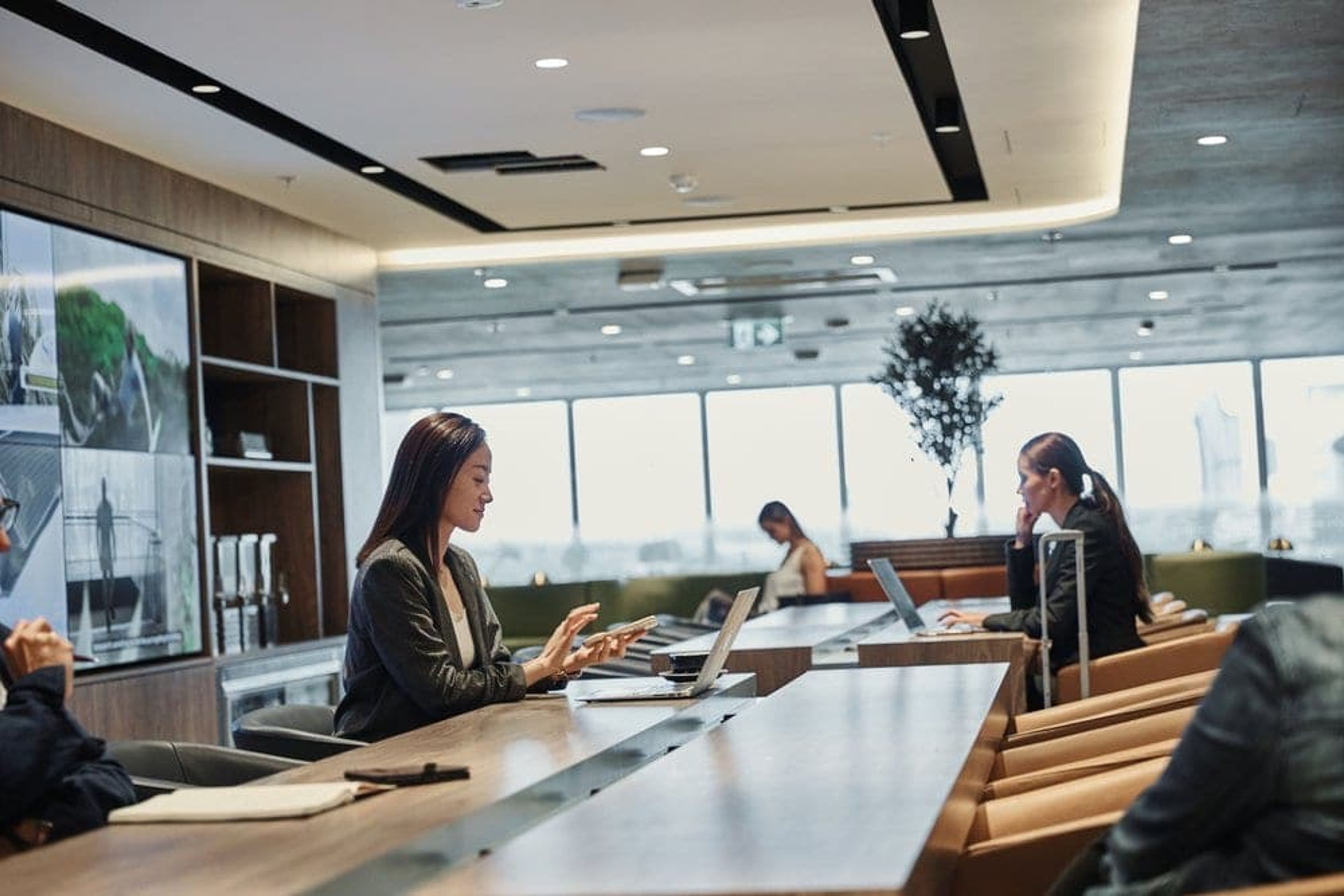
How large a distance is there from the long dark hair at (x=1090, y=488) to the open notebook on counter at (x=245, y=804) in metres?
3.43

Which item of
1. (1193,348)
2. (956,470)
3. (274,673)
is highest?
(1193,348)

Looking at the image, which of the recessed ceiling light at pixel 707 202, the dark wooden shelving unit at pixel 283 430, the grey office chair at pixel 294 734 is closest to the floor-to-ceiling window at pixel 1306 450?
the recessed ceiling light at pixel 707 202

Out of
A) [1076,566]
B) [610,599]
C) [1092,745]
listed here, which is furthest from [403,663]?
[610,599]

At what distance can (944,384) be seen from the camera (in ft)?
37.1

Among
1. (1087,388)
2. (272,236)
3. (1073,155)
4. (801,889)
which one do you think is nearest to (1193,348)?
(1087,388)

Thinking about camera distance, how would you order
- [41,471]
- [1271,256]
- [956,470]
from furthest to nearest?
[1271,256]
[956,470]
[41,471]

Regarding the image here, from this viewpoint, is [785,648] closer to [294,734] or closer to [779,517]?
[294,734]

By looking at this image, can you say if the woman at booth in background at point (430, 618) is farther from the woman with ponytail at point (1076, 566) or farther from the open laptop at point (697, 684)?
the woman with ponytail at point (1076, 566)

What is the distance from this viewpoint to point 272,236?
855cm

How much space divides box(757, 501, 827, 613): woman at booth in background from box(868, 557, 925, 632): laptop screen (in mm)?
4506

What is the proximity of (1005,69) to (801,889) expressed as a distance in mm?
5334

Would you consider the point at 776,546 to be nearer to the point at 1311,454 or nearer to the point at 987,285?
the point at 1311,454

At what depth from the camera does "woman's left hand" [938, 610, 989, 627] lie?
5910mm

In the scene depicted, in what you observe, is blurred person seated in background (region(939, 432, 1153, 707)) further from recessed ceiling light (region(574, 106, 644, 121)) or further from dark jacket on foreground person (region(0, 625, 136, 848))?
dark jacket on foreground person (region(0, 625, 136, 848))
